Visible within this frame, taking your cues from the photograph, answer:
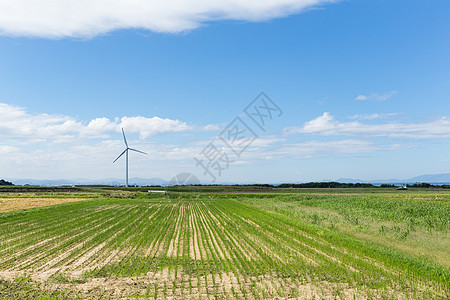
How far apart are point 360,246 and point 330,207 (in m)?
24.1

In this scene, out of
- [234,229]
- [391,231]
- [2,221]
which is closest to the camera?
[391,231]

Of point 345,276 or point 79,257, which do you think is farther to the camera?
point 79,257

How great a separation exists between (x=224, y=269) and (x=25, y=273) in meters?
7.26

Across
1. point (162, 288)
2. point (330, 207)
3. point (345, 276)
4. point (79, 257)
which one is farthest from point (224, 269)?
point (330, 207)

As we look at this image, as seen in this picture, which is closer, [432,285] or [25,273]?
[432,285]

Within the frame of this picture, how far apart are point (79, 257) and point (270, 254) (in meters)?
8.38

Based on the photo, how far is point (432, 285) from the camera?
11500 mm

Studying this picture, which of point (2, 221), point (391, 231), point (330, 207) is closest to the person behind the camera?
point (391, 231)

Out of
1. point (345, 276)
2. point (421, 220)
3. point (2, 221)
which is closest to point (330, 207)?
point (421, 220)

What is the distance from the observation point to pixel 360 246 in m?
17.6

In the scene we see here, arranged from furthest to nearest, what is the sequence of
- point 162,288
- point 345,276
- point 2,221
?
point 2,221 → point 345,276 → point 162,288

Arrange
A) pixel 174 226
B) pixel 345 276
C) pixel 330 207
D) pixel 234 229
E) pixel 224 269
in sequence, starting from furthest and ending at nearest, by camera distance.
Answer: pixel 330 207 < pixel 174 226 < pixel 234 229 < pixel 224 269 < pixel 345 276

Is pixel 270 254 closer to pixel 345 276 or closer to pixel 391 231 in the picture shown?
pixel 345 276

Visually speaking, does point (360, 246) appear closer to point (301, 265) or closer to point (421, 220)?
point (301, 265)
